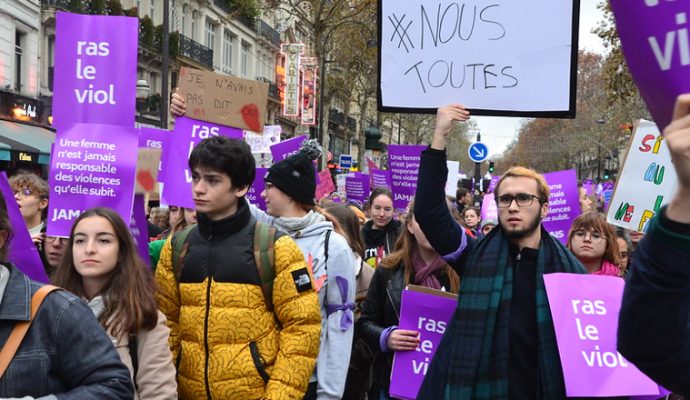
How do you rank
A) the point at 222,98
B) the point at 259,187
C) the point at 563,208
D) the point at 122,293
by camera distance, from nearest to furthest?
the point at 122,293 → the point at 222,98 → the point at 563,208 → the point at 259,187

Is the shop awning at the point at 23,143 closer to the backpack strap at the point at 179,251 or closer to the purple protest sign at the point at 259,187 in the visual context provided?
the purple protest sign at the point at 259,187

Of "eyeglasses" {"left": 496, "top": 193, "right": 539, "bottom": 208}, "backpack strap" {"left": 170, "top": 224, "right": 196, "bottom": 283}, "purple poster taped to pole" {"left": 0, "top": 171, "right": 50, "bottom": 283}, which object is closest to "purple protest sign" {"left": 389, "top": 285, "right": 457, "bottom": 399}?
"eyeglasses" {"left": 496, "top": 193, "right": 539, "bottom": 208}

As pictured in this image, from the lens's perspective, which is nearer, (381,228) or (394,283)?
(394,283)

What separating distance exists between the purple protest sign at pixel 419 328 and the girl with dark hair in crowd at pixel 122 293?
131cm

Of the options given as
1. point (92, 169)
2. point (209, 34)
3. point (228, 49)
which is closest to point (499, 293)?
point (92, 169)

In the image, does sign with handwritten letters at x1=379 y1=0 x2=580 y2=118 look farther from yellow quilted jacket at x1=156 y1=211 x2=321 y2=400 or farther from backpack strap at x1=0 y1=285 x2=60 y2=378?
backpack strap at x1=0 y1=285 x2=60 y2=378

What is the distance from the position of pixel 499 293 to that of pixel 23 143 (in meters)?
17.7

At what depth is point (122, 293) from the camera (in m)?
2.83

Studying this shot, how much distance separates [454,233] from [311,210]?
104 cm

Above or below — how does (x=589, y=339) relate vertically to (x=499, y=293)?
below

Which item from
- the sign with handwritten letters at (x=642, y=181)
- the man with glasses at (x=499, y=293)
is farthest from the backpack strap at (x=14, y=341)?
the sign with handwritten letters at (x=642, y=181)

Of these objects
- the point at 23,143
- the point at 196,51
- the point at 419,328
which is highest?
the point at 196,51

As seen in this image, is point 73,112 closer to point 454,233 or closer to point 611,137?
point 454,233

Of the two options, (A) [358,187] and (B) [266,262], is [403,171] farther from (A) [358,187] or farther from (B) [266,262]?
(B) [266,262]
